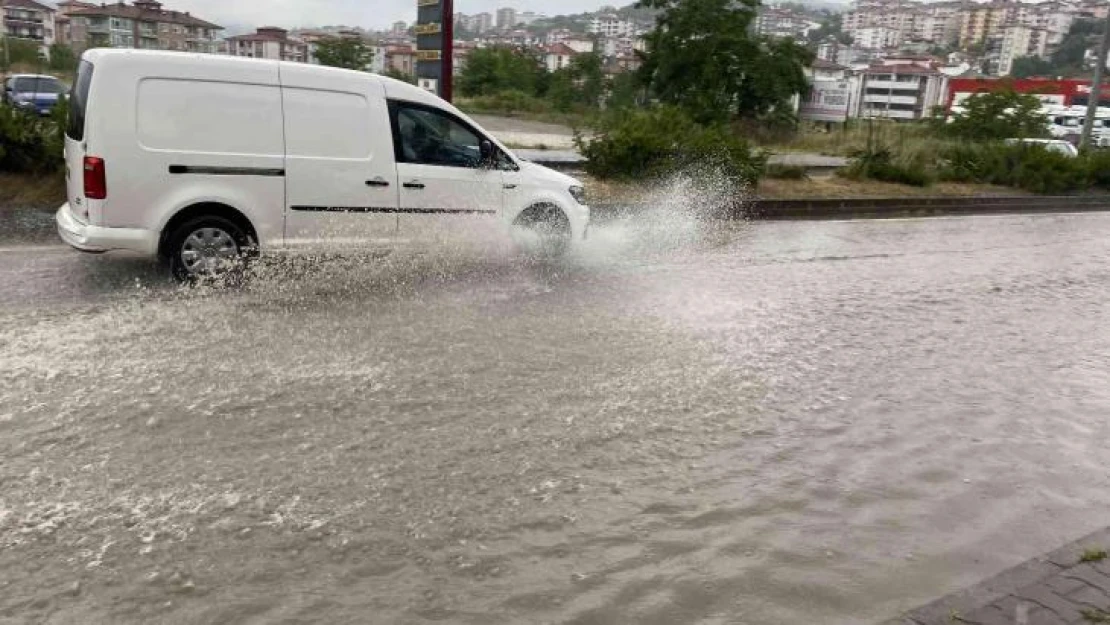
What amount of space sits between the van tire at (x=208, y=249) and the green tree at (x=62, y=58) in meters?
37.7

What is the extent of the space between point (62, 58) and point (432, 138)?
43.1 m

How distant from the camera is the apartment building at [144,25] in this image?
256ft

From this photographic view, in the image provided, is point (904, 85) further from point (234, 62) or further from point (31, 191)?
point (234, 62)

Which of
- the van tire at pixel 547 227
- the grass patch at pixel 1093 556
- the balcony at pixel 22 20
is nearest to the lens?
the grass patch at pixel 1093 556

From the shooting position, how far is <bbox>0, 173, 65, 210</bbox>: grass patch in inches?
433

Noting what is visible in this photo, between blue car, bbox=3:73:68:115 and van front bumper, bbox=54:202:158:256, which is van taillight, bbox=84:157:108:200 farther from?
blue car, bbox=3:73:68:115

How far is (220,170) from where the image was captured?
7574mm

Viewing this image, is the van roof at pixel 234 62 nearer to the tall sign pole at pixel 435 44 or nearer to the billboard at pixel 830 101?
the tall sign pole at pixel 435 44

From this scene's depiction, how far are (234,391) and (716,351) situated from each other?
142 inches

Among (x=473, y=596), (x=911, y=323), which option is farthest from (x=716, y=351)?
(x=473, y=596)

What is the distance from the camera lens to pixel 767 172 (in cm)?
1859

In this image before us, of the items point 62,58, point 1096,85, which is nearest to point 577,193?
point 1096,85

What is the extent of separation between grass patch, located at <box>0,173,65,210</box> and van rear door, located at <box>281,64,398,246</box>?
4.87 meters

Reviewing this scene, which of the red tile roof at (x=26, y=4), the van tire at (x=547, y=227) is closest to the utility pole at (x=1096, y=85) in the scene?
the van tire at (x=547, y=227)
